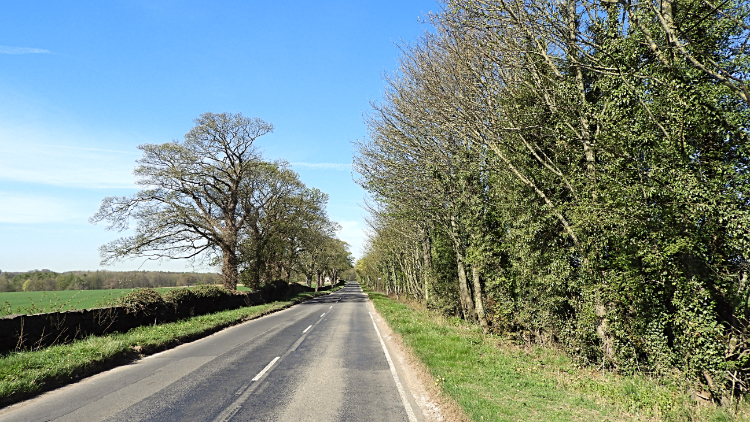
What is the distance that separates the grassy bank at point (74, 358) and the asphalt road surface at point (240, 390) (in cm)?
41

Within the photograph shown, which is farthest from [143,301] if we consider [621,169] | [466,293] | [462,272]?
[621,169]

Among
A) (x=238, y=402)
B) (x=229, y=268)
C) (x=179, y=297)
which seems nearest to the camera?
(x=238, y=402)

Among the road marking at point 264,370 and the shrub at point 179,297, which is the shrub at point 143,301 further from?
the road marking at point 264,370

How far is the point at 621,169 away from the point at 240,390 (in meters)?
8.74

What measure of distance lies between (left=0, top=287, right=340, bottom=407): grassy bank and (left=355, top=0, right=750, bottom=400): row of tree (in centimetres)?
1146

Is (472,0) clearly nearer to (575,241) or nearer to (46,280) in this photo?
(575,241)

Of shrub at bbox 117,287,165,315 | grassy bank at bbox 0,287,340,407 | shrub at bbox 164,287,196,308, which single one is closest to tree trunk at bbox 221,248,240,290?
shrub at bbox 164,287,196,308

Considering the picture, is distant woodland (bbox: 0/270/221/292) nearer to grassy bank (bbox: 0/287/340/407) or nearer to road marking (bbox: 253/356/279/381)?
grassy bank (bbox: 0/287/340/407)

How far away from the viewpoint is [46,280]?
5366 centimetres

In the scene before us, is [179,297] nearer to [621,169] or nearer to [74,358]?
[74,358]

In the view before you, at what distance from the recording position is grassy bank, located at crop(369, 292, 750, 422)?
603 cm

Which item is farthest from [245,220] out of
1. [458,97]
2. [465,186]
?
[458,97]

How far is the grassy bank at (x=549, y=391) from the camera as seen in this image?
603 centimetres

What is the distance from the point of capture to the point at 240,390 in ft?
25.1
